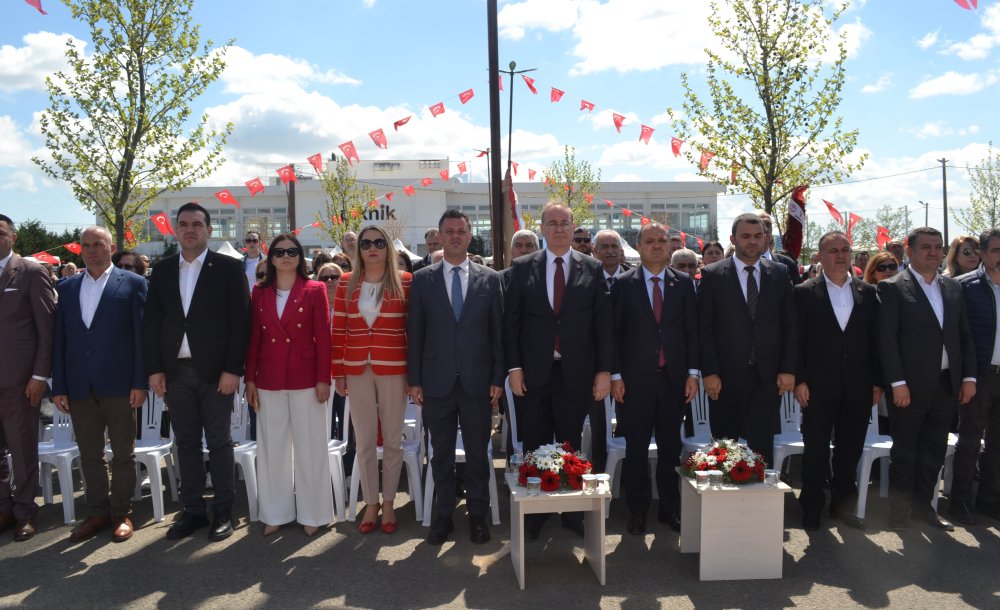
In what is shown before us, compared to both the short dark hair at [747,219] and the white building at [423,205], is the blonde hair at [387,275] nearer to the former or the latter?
the short dark hair at [747,219]

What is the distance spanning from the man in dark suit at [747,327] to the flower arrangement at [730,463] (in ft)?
2.03

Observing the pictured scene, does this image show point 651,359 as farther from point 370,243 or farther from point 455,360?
point 370,243

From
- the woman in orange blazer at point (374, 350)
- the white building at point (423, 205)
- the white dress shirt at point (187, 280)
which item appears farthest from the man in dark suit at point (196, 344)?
the white building at point (423, 205)

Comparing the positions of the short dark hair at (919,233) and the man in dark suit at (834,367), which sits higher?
the short dark hair at (919,233)

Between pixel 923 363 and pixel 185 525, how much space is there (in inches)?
205

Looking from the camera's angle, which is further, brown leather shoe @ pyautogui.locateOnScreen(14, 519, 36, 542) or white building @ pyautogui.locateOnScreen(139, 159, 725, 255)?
white building @ pyautogui.locateOnScreen(139, 159, 725, 255)

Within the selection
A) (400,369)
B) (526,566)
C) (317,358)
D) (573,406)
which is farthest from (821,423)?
(317,358)

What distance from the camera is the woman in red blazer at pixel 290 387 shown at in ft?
16.2

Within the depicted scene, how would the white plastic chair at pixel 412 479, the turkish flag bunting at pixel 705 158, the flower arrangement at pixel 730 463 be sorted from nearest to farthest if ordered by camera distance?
1. the flower arrangement at pixel 730 463
2. the white plastic chair at pixel 412 479
3. the turkish flag bunting at pixel 705 158

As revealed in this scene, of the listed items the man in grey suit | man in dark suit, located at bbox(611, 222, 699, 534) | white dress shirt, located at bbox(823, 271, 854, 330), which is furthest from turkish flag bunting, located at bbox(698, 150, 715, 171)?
the man in grey suit

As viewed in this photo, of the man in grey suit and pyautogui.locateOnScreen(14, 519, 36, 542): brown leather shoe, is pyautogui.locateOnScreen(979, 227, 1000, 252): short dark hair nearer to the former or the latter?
the man in grey suit

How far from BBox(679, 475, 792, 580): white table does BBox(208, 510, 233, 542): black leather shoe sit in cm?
316

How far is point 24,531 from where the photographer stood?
5.00m

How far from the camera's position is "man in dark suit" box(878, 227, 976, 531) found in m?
4.96
